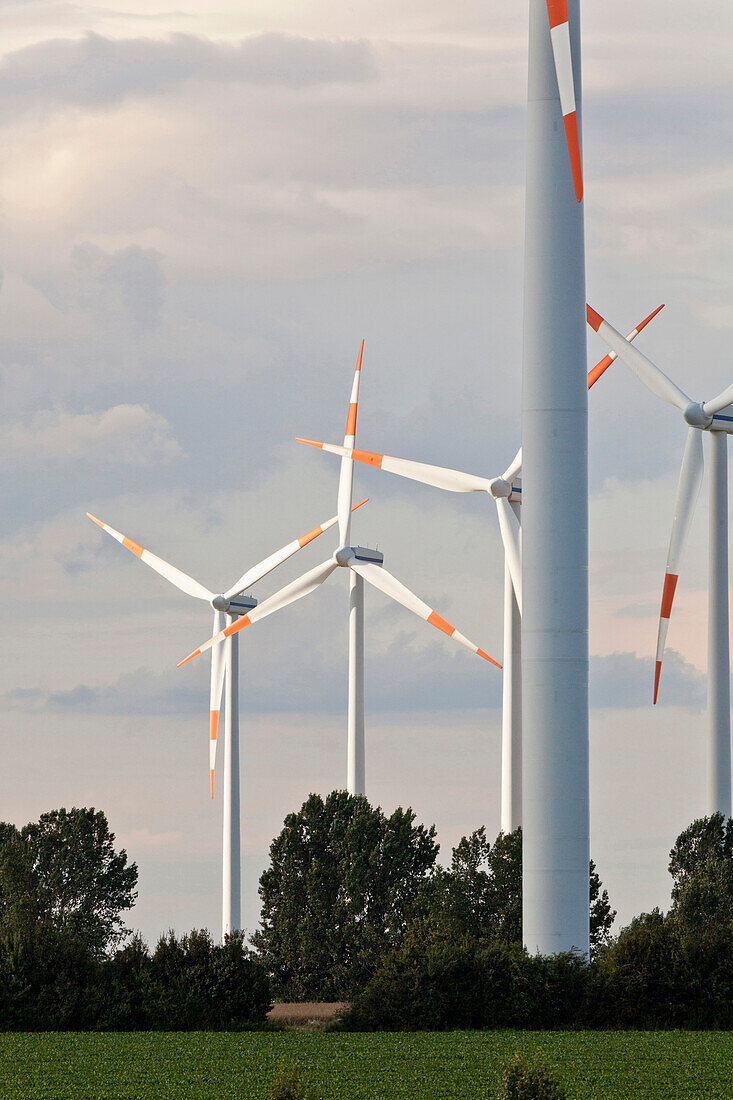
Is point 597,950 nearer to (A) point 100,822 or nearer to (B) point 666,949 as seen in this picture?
(B) point 666,949

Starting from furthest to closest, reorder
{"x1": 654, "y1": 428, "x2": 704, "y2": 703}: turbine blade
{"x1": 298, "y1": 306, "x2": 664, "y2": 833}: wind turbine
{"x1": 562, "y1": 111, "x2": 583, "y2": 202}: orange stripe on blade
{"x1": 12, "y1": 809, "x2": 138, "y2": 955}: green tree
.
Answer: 1. {"x1": 12, "y1": 809, "x2": 138, "y2": 955}: green tree
2. {"x1": 298, "y1": 306, "x2": 664, "y2": 833}: wind turbine
3. {"x1": 654, "y1": 428, "x2": 704, "y2": 703}: turbine blade
4. {"x1": 562, "y1": 111, "x2": 583, "y2": 202}: orange stripe on blade

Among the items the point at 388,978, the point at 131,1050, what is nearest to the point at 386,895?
the point at 388,978

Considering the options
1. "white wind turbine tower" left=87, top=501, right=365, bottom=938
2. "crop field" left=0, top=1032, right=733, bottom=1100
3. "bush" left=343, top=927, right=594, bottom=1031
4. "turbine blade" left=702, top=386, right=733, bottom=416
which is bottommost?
"crop field" left=0, top=1032, right=733, bottom=1100

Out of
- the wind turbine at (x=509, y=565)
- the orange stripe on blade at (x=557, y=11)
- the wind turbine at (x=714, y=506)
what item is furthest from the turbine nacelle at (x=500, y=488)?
the orange stripe on blade at (x=557, y=11)

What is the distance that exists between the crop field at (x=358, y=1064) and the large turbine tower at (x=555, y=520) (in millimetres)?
6921

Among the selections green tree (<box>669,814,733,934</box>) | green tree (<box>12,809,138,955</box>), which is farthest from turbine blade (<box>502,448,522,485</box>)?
green tree (<box>12,809,138,955</box>)

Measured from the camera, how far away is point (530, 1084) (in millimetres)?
26938

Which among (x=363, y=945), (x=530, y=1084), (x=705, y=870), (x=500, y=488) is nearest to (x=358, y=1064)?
(x=530, y=1084)

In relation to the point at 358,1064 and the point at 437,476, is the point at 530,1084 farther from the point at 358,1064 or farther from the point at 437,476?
the point at 437,476

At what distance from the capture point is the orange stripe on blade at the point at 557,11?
197 feet

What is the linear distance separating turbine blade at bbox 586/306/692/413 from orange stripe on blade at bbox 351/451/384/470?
15.2 m

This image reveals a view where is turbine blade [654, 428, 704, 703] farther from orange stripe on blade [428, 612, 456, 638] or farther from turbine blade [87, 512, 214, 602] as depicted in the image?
turbine blade [87, 512, 214, 602]

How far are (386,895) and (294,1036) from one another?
152ft

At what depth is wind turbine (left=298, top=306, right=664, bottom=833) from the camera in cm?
8006
